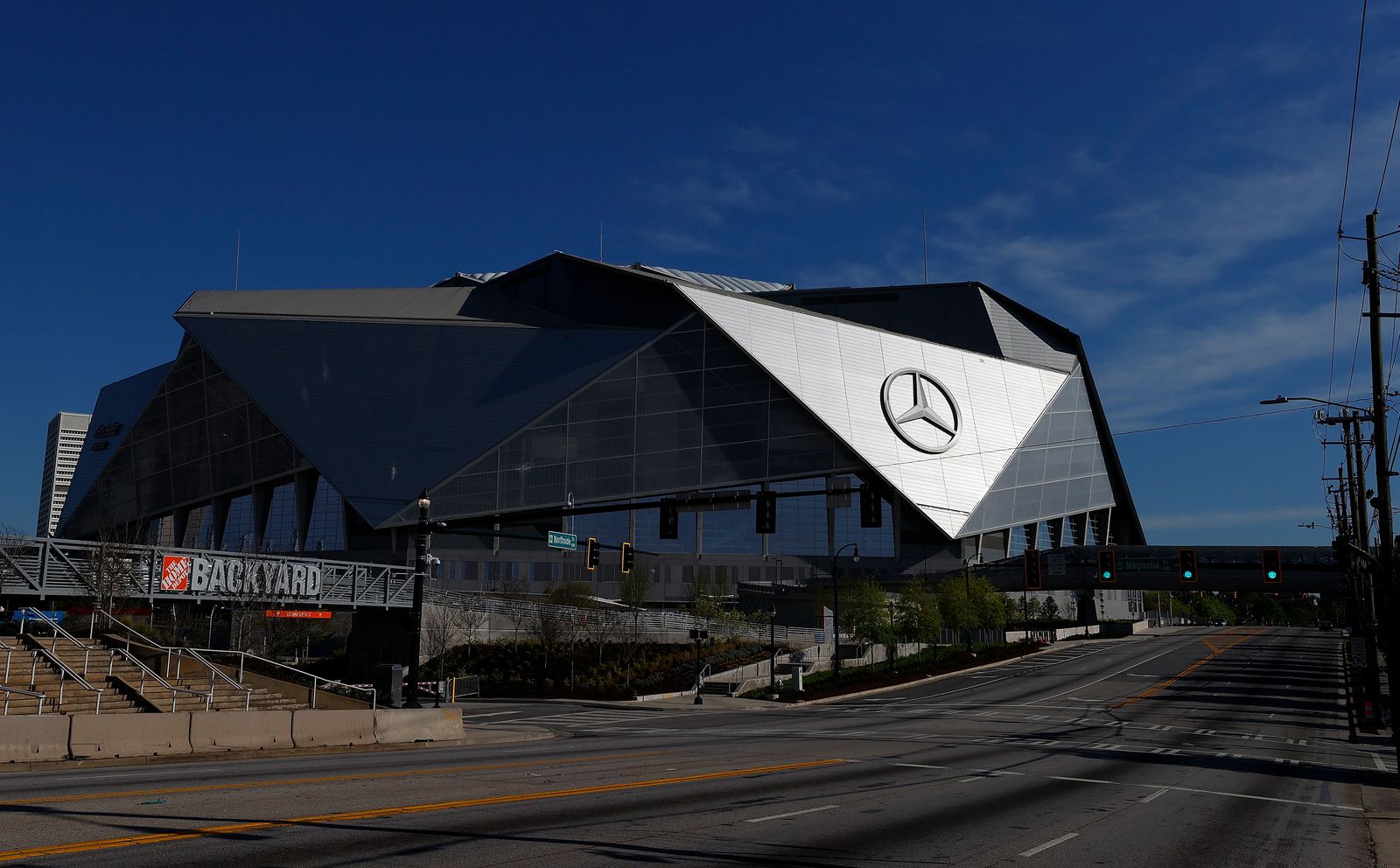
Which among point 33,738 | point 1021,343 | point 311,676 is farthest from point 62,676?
point 1021,343

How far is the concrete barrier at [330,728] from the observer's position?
2861 centimetres

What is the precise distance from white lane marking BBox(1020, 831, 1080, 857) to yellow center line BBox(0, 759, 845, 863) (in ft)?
23.8

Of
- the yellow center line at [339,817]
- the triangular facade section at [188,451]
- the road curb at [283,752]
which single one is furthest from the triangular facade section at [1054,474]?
the yellow center line at [339,817]

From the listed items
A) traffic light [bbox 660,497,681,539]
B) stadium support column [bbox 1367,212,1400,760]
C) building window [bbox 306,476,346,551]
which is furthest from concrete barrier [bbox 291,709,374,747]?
building window [bbox 306,476,346,551]

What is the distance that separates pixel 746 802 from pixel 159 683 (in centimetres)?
2473

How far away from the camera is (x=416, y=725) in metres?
31.0

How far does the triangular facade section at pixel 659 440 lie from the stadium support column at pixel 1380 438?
202 ft

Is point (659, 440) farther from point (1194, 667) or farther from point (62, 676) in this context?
point (62, 676)

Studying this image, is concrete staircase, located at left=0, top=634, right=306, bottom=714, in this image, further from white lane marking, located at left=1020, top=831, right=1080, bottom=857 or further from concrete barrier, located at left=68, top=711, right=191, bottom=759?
white lane marking, located at left=1020, top=831, right=1080, bottom=857

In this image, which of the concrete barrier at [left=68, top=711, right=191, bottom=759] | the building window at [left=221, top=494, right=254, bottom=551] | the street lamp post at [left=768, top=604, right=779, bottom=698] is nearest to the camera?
the concrete barrier at [left=68, top=711, right=191, bottom=759]

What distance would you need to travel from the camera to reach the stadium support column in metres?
26.1

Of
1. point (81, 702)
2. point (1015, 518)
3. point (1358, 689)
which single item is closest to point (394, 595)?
point (81, 702)

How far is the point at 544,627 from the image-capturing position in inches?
2539

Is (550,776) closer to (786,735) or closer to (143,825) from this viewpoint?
(143,825)
